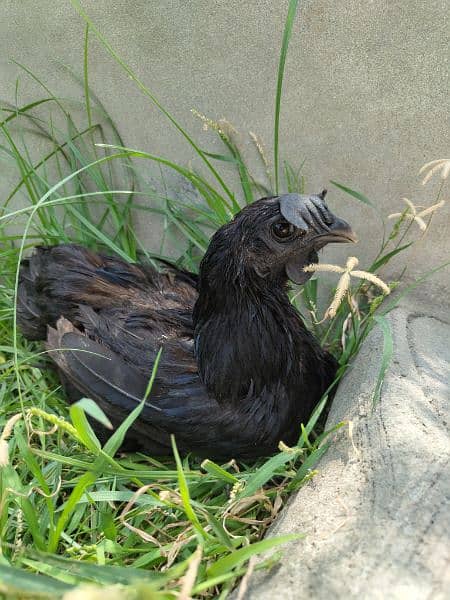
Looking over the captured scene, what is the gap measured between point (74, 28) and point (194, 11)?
1.57ft

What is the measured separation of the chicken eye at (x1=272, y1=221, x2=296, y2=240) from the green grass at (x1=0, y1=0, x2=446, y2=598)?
321 millimetres

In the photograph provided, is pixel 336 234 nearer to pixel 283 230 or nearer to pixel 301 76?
pixel 283 230

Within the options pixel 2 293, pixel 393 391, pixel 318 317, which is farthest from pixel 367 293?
pixel 2 293

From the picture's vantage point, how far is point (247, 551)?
3.51 ft

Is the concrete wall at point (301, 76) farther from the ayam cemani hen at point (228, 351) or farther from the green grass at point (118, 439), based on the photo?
the ayam cemani hen at point (228, 351)

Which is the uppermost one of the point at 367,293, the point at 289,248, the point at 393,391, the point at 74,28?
the point at 74,28

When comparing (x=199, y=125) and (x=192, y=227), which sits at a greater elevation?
(x=199, y=125)

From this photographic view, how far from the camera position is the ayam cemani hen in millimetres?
1465

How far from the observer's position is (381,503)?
107 cm

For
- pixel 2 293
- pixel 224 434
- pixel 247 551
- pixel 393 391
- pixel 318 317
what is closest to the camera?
pixel 247 551

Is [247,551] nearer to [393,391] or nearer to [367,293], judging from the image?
[393,391]

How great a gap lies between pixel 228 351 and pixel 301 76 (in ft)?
3.15

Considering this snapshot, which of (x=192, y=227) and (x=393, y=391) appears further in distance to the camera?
(x=192, y=227)

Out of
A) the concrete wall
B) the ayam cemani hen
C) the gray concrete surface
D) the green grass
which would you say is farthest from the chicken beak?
the concrete wall
